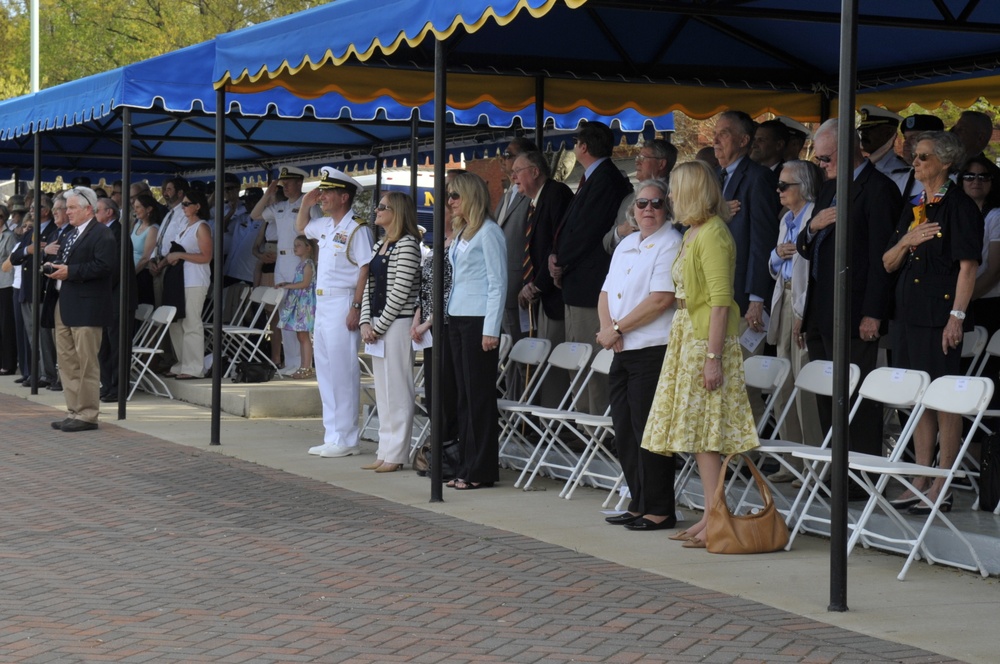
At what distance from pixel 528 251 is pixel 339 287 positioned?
1557 mm

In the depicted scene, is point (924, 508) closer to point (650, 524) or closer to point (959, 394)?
point (959, 394)

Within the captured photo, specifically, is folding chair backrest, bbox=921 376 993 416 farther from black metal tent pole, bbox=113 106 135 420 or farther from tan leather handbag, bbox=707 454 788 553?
black metal tent pole, bbox=113 106 135 420

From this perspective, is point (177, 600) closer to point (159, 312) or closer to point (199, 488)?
point (199, 488)

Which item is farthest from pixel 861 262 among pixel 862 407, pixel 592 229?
pixel 592 229

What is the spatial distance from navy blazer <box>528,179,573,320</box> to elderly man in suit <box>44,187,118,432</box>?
13.6 ft

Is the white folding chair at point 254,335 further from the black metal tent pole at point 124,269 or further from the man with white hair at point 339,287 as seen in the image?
the man with white hair at point 339,287

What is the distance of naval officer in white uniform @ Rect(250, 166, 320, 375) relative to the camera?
50.7 feet

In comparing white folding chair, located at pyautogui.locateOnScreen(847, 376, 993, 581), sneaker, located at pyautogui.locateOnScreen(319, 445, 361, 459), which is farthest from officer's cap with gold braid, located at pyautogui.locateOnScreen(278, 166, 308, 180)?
white folding chair, located at pyautogui.locateOnScreen(847, 376, 993, 581)

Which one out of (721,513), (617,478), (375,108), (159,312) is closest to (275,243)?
(159,312)

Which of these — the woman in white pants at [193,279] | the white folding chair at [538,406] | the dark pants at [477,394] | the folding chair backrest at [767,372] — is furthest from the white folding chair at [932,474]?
the woman in white pants at [193,279]

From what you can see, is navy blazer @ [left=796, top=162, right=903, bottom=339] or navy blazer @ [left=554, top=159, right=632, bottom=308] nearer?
navy blazer @ [left=796, top=162, right=903, bottom=339]

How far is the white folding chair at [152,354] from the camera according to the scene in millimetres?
15172

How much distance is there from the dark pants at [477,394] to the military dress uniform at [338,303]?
1589 millimetres

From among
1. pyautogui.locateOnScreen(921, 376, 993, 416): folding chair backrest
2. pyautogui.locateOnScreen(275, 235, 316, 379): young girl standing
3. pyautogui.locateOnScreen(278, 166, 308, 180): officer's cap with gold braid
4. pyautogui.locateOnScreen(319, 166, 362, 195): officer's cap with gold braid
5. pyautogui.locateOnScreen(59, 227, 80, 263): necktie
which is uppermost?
pyautogui.locateOnScreen(278, 166, 308, 180): officer's cap with gold braid
